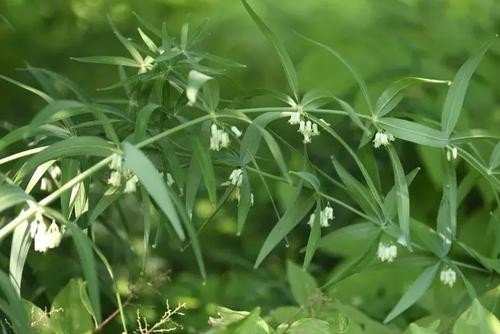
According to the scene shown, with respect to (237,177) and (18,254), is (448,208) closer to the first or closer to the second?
(237,177)

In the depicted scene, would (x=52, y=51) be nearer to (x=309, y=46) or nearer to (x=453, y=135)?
(x=309, y=46)

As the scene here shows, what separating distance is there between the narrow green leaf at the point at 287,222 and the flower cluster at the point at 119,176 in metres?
0.11

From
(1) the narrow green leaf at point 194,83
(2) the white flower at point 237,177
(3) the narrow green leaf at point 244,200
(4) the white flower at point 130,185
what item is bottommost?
(3) the narrow green leaf at point 244,200

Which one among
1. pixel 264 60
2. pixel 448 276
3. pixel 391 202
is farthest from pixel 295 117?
pixel 264 60

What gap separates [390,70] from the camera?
1.45 metres

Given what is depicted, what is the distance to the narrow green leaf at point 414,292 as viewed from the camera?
0.77 meters

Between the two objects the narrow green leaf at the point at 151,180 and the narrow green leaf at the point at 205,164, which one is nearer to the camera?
the narrow green leaf at the point at 151,180

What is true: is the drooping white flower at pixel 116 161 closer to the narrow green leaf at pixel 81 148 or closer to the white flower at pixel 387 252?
the narrow green leaf at pixel 81 148

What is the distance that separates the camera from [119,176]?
650mm

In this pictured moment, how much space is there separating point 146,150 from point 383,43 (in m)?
0.83

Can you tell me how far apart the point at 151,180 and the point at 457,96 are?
12.0 inches

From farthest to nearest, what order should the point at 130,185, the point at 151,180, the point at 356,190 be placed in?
the point at 356,190 → the point at 130,185 → the point at 151,180

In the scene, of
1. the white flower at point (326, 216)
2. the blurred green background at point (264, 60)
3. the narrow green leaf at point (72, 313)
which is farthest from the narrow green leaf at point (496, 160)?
the blurred green background at point (264, 60)

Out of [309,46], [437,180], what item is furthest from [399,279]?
[309,46]
